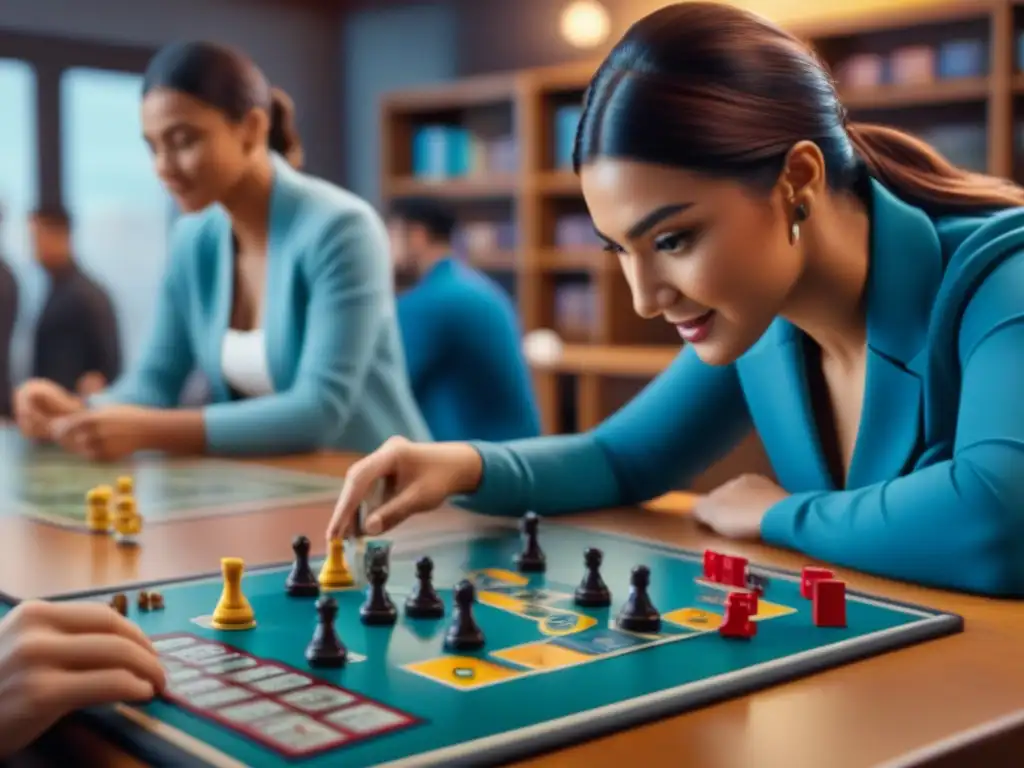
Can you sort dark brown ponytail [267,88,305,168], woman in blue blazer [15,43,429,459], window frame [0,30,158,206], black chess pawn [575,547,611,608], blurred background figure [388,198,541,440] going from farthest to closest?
window frame [0,30,158,206] < blurred background figure [388,198,541,440] < dark brown ponytail [267,88,305,168] < woman in blue blazer [15,43,429,459] < black chess pawn [575,547,611,608]

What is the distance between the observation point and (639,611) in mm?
983

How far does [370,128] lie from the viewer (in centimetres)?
725

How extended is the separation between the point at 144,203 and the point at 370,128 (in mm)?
1353

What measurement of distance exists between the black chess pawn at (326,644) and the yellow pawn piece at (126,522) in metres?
0.55

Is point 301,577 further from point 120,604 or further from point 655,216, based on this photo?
point 655,216

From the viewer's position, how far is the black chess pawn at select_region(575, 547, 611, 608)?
1061 millimetres

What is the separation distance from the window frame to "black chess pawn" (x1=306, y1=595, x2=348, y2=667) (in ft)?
18.8

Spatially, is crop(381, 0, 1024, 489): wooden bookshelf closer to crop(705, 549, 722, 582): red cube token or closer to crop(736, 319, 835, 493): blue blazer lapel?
crop(736, 319, 835, 493): blue blazer lapel

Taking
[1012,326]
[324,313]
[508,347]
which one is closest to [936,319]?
[1012,326]

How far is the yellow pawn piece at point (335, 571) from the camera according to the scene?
1.14m

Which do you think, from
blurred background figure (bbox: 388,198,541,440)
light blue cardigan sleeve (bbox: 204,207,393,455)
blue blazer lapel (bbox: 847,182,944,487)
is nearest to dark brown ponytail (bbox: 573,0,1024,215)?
blue blazer lapel (bbox: 847,182,944,487)

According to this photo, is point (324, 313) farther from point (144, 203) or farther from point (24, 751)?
point (144, 203)

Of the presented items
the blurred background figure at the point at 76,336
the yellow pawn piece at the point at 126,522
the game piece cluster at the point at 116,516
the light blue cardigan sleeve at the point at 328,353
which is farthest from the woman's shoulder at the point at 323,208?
the blurred background figure at the point at 76,336

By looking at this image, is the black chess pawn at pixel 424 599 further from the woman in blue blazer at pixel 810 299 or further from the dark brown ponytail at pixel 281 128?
the dark brown ponytail at pixel 281 128
